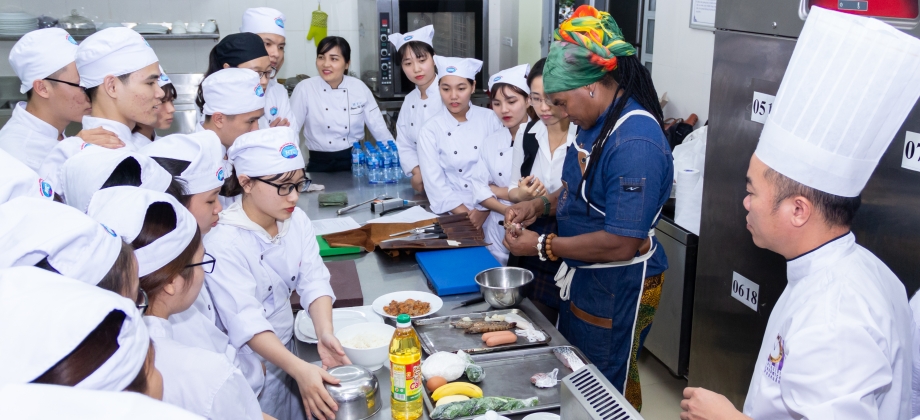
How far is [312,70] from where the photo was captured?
592 centimetres

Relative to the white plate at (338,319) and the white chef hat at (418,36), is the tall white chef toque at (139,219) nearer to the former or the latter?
the white plate at (338,319)

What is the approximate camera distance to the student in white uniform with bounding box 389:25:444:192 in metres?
3.96

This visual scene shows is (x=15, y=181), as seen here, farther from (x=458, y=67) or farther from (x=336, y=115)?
(x=336, y=115)

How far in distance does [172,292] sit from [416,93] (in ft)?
10.0

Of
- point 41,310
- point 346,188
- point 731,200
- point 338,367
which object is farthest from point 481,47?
point 41,310

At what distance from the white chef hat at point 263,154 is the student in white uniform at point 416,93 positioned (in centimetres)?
189

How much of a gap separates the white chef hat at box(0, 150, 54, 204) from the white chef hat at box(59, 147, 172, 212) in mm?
84

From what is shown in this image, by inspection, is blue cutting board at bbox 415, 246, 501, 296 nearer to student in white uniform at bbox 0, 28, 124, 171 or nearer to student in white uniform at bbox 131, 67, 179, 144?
student in white uniform at bbox 131, 67, 179, 144

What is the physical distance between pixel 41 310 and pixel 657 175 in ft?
5.02

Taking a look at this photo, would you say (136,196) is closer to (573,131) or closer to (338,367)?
(338,367)

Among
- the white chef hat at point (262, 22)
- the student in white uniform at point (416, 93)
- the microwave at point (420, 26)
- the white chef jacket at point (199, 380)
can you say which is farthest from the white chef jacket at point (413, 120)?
the white chef jacket at point (199, 380)

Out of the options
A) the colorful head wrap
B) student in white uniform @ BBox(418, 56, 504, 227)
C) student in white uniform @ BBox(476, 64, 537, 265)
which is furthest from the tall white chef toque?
student in white uniform @ BBox(418, 56, 504, 227)

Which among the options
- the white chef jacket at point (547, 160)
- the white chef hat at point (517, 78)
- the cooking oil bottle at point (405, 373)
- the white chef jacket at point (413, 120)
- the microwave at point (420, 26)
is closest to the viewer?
the cooking oil bottle at point (405, 373)

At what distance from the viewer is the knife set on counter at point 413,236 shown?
261 cm
